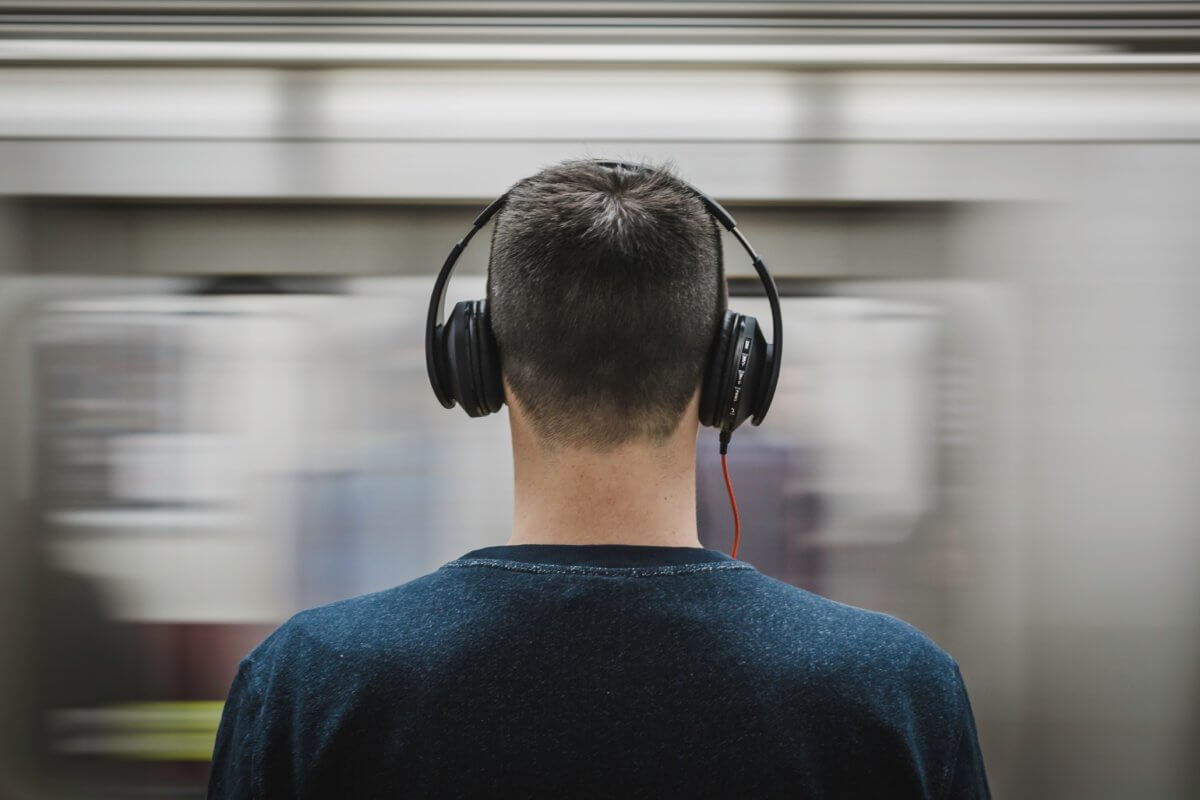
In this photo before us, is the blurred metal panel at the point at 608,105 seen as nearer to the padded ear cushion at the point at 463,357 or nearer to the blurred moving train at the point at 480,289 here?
the blurred moving train at the point at 480,289

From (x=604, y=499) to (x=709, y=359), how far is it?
240 millimetres

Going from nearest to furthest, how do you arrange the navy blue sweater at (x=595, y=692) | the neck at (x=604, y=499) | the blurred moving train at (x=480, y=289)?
1. the navy blue sweater at (x=595, y=692)
2. the neck at (x=604, y=499)
3. the blurred moving train at (x=480, y=289)

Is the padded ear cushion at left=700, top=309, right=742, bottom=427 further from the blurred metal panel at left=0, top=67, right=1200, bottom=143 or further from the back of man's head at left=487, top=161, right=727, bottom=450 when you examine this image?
the blurred metal panel at left=0, top=67, right=1200, bottom=143

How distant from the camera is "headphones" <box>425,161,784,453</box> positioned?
99 cm

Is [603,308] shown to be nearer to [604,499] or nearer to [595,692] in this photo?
[604,499]

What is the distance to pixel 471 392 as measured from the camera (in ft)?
3.50

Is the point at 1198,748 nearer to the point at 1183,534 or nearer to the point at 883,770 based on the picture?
the point at 1183,534

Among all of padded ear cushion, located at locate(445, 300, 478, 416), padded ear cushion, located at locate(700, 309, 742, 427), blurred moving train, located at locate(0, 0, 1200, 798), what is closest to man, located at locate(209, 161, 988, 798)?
padded ear cushion, located at locate(700, 309, 742, 427)

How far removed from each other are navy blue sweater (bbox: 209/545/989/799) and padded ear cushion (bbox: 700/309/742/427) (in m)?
0.25

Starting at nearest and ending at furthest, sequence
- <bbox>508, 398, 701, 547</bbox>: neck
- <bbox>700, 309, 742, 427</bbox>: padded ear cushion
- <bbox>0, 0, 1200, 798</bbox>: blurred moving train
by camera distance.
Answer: <bbox>508, 398, 701, 547</bbox>: neck → <bbox>700, 309, 742, 427</bbox>: padded ear cushion → <bbox>0, 0, 1200, 798</bbox>: blurred moving train

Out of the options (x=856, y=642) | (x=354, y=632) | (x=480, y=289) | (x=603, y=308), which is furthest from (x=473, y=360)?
(x=480, y=289)

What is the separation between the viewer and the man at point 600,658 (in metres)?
0.74

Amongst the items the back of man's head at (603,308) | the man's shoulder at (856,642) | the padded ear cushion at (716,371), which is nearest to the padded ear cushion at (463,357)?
the back of man's head at (603,308)

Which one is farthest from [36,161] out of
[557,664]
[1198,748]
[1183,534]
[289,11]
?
[1198,748]
